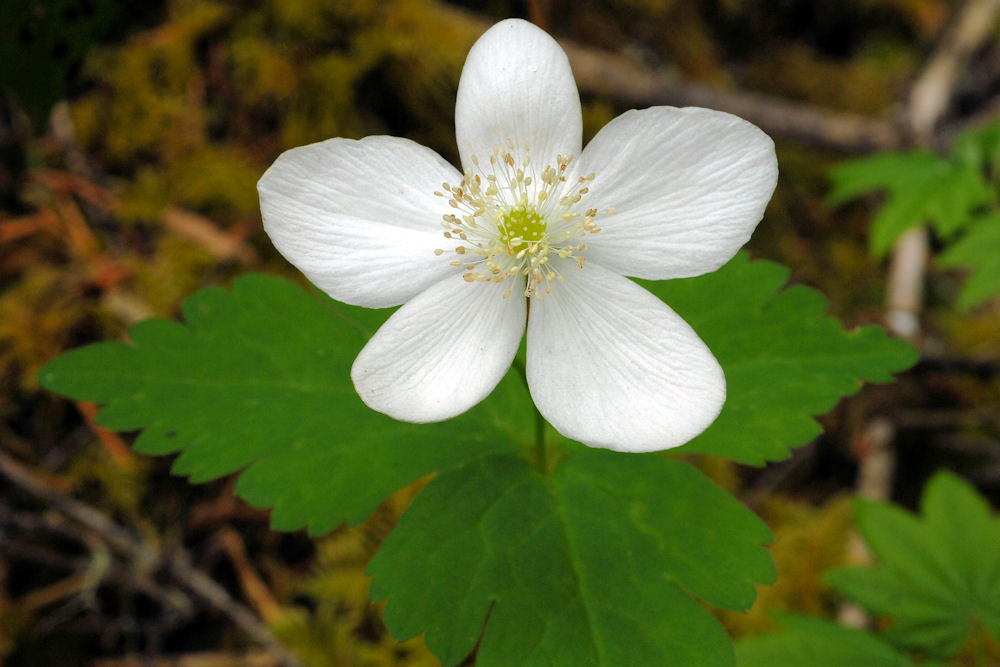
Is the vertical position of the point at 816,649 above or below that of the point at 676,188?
below

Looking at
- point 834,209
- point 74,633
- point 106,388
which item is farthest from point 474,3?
point 74,633

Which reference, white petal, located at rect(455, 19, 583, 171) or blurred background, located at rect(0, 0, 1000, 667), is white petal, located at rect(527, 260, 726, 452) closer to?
white petal, located at rect(455, 19, 583, 171)

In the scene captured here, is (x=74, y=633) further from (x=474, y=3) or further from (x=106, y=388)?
(x=474, y=3)

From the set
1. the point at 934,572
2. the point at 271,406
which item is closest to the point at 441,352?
the point at 271,406

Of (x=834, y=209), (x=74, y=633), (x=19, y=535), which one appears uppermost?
(x=834, y=209)

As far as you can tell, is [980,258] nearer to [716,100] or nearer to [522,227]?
[716,100]

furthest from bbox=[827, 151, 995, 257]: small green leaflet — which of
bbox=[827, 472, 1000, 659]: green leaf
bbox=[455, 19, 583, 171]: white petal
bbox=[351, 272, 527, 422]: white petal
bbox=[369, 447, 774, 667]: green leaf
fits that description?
bbox=[351, 272, 527, 422]: white petal
